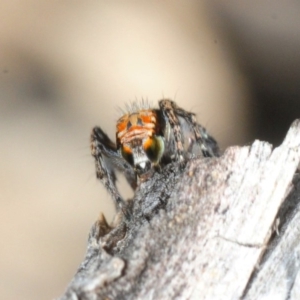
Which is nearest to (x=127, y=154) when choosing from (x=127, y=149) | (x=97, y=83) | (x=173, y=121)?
(x=127, y=149)

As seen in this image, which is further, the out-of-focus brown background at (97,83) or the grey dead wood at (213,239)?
the out-of-focus brown background at (97,83)

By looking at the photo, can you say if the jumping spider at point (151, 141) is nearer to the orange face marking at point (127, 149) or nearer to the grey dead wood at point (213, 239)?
the orange face marking at point (127, 149)

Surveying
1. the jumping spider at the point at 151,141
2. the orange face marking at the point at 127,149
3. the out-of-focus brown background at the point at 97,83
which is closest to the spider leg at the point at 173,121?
the jumping spider at the point at 151,141

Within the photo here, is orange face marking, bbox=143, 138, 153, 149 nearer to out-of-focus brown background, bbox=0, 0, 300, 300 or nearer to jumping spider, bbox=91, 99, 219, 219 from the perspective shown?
jumping spider, bbox=91, 99, 219, 219

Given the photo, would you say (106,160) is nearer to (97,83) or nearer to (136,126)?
(136,126)

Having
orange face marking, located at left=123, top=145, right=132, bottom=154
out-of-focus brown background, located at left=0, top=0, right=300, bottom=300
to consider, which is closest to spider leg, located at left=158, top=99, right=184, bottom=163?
orange face marking, located at left=123, top=145, right=132, bottom=154

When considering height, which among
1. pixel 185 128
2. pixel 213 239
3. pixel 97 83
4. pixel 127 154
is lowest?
pixel 213 239
